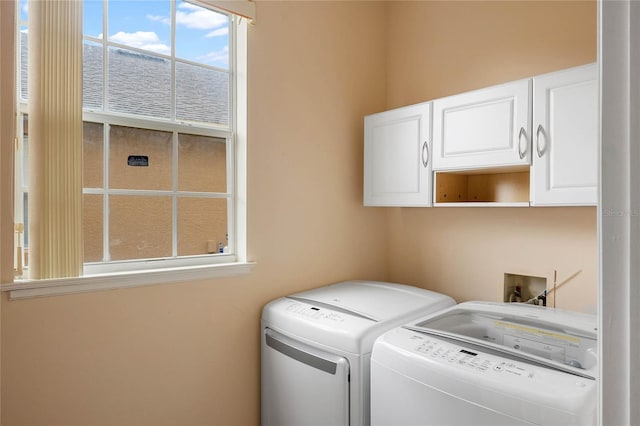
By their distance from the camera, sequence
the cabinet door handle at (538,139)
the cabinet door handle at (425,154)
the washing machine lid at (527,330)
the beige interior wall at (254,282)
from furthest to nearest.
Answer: the cabinet door handle at (425,154)
the cabinet door handle at (538,139)
the beige interior wall at (254,282)
the washing machine lid at (527,330)

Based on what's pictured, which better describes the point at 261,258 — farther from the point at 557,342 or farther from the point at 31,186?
the point at 557,342

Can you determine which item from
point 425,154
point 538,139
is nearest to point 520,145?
point 538,139

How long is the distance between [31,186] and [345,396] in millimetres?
1404

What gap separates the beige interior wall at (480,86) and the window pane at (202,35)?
1130mm

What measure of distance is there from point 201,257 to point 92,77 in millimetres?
891

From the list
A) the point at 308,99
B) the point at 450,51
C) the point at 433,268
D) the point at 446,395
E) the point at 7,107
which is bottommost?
the point at 446,395

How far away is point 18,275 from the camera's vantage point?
57.9 inches

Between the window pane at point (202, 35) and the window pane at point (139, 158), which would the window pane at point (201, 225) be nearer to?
the window pane at point (139, 158)

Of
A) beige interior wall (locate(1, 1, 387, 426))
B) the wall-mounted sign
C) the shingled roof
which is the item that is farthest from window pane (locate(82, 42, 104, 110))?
beige interior wall (locate(1, 1, 387, 426))

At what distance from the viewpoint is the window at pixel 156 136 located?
5.41 feet

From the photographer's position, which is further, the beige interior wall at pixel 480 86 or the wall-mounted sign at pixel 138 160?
the beige interior wall at pixel 480 86

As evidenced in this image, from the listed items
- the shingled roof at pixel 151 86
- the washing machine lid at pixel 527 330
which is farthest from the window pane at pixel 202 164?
the washing machine lid at pixel 527 330

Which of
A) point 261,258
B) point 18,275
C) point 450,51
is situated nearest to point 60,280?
point 18,275

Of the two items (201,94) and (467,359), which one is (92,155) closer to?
(201,94)
